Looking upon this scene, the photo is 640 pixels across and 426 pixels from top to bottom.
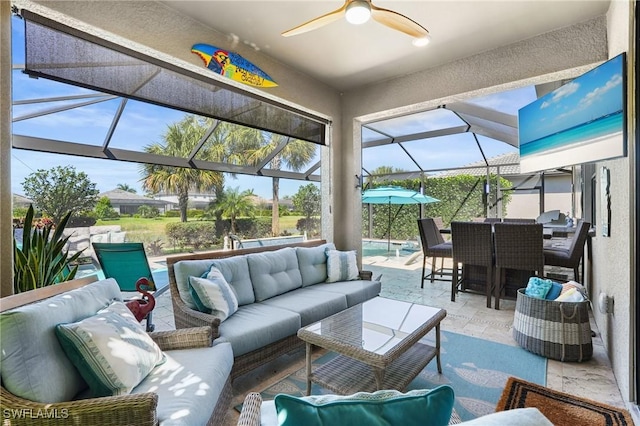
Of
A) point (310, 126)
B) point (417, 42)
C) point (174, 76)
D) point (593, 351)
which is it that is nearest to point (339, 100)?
point (310, 126)

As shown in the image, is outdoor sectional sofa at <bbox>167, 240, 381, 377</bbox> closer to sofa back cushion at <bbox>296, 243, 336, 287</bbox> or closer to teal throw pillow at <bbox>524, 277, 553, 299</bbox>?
sofa back cushion at <bbox>296, 243, 336, 287</bbox>

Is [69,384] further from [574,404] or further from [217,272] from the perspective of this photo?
[574,404]

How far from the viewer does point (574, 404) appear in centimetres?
205

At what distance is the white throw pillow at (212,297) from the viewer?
7.85ft

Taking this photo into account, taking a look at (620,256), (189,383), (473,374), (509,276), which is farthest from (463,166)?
(189,383)

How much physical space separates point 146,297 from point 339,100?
12.4 feet

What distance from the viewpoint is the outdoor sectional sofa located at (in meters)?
2.26

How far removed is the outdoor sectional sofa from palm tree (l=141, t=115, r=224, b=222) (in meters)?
3.03

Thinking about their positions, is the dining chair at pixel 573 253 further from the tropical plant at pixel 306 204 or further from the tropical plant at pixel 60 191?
the tropical plant at pixel 60 191

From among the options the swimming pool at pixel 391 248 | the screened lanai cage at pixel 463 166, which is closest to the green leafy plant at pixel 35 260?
the screened lanai cage at pixel 463 166

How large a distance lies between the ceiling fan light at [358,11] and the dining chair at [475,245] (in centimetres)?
293

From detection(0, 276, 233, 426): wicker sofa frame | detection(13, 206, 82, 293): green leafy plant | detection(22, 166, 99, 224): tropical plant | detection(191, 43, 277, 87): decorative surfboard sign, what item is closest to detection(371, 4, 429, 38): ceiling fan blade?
detection(191, 43, 277, 87): decorative surfboard sign

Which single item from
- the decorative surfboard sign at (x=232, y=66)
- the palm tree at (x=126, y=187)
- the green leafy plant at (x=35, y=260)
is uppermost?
the decorative surfboard sign at (x=232, y=66)

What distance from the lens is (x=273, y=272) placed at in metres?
3.20
